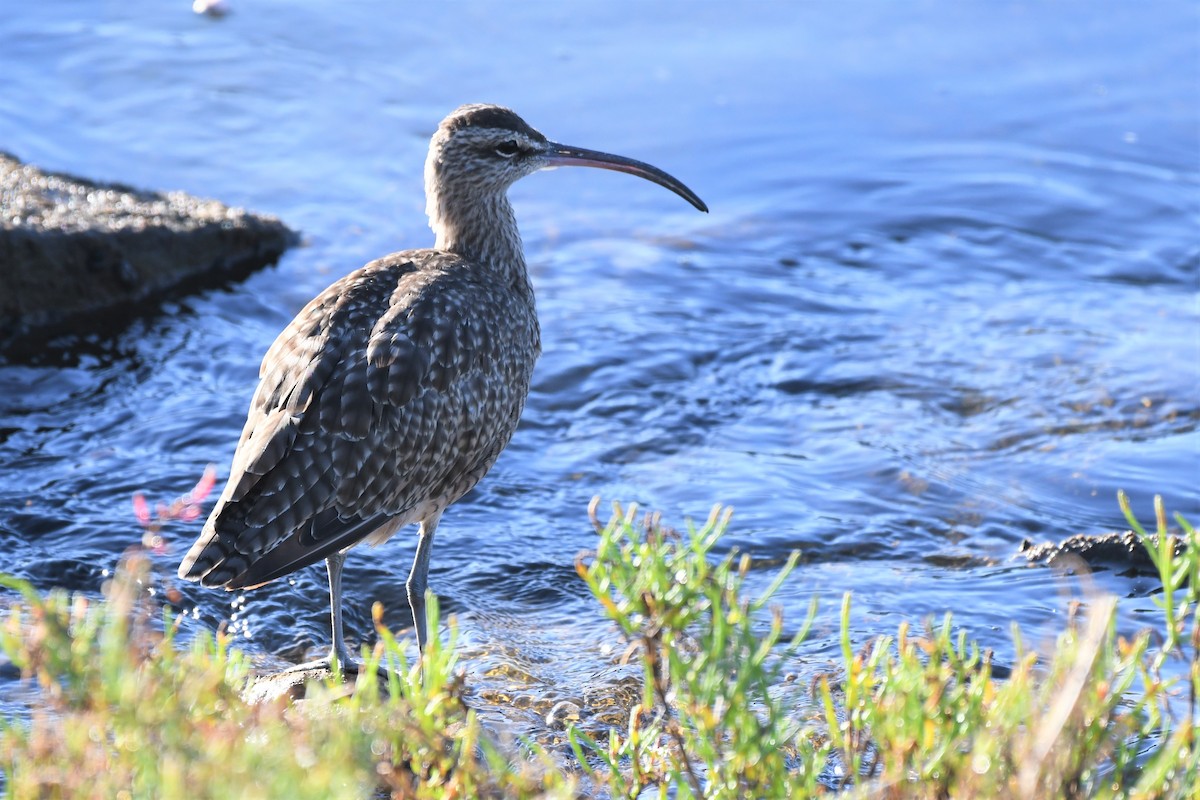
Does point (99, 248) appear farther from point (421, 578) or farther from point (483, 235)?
point (421, 578)

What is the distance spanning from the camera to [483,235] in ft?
20.8

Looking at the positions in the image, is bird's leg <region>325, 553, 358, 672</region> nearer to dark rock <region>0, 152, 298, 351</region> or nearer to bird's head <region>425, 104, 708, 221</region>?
bird's head <region>425, 104, 708, 221</region>

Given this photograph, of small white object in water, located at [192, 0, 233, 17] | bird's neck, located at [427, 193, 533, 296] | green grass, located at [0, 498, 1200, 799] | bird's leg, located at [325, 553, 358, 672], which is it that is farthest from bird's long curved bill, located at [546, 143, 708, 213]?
small white object in water, located at [192, 0, 233, 17]

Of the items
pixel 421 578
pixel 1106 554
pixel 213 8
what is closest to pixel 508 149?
pixel 421 578

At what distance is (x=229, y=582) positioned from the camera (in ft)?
16.0

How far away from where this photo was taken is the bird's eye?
6.31 m

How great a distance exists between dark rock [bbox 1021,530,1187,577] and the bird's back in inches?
103

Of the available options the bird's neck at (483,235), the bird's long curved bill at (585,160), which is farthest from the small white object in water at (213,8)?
the bird's neck at (483,235)

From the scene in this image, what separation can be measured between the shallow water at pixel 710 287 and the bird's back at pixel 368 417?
3.18 ft

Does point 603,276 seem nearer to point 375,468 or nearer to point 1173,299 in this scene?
point 1173,299

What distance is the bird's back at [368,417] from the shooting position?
197 inches

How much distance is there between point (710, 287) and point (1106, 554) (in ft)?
12.9

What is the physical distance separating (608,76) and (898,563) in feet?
21.3

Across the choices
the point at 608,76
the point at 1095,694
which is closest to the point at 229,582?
the point at 1095,694
